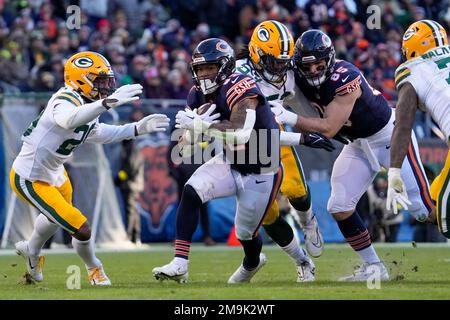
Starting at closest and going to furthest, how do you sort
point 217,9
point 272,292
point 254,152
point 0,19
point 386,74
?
point 272,292 < point 254,152 < point 0,19 < point 386,74 < point 217,9

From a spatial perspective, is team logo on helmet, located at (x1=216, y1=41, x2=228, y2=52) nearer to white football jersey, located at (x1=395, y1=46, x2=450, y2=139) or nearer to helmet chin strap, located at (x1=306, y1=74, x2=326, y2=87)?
helmet chin strap, located at (x1=306, y1=74, x2=326, y2=87)

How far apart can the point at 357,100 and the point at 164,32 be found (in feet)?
31.7

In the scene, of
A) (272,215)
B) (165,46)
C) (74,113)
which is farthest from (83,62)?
(165,46)

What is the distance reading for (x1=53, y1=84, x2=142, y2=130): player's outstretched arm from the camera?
771 cm

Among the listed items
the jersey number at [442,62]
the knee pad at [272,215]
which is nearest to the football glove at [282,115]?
the knee pad at [272,215]

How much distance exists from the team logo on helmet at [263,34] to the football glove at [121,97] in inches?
45.2

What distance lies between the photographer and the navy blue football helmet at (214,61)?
302 inches

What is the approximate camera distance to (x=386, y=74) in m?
17.3

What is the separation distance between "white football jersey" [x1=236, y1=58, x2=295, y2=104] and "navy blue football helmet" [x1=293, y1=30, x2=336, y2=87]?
0.72 ft

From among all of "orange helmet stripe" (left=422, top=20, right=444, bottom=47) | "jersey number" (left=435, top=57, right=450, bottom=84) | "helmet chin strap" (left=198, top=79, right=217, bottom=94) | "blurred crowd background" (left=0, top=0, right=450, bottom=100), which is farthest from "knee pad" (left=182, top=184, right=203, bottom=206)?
"blurred crowd background" (left=0, top=0, right=450, bottom=100)

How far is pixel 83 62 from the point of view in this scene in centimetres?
830

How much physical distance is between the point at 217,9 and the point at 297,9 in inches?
57.8

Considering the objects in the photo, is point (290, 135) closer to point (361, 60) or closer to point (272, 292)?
point (272, 292)

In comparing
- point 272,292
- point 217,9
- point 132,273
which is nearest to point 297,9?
point 217,9
